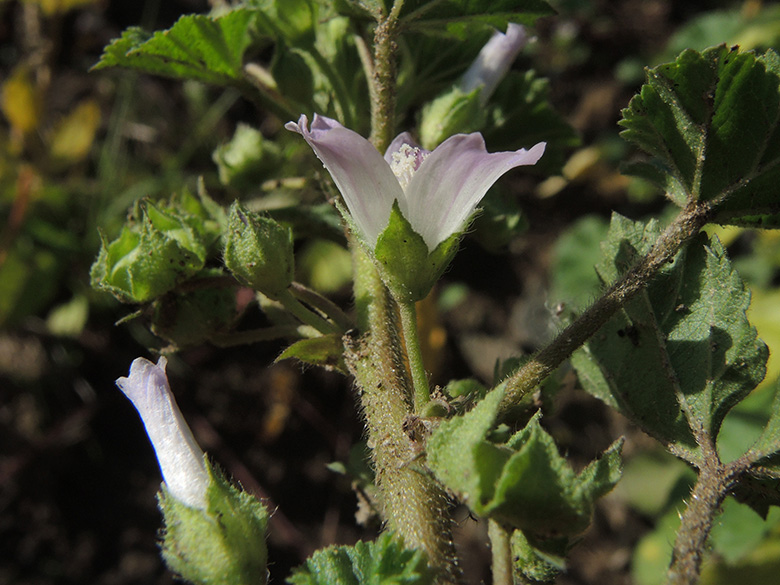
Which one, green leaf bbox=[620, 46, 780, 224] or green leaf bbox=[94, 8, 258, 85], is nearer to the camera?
green leaf bbox=[620, 46, 780, 224]

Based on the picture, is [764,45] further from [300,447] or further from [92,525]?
[92,525]

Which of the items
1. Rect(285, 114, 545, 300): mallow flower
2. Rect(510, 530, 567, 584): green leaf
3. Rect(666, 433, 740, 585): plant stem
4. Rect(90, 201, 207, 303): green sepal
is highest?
Rect(285, 114, 545, 300): mallow flower

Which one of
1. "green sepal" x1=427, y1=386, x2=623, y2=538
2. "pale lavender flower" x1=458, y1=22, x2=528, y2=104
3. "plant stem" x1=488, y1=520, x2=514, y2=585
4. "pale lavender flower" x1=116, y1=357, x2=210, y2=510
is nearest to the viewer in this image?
"green sepal" x1=427, y1=386, x2=623, y2=538

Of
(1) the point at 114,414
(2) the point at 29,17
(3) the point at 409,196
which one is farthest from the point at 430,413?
(2) the point at 29,17

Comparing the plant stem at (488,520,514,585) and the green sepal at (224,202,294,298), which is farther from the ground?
the green sepal at (224,202,294,298)

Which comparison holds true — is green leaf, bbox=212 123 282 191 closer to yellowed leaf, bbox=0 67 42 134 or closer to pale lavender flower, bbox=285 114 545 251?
pale lavender flower, bbox=285 114 545 251

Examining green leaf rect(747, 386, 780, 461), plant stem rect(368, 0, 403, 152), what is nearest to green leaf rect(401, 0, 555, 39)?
plant stem rect(368, 0, 403, 152)

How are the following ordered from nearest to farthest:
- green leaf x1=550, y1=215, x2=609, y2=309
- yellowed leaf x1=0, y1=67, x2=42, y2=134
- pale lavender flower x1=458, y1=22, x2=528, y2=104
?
pale lavender flower x1=458, y1=22, x2=528, y2=104 < yellowed leaf x1=0, y1=67, x2=42, y2=134 < green leaf x1=550, y1=215, x2=609, y2=309
